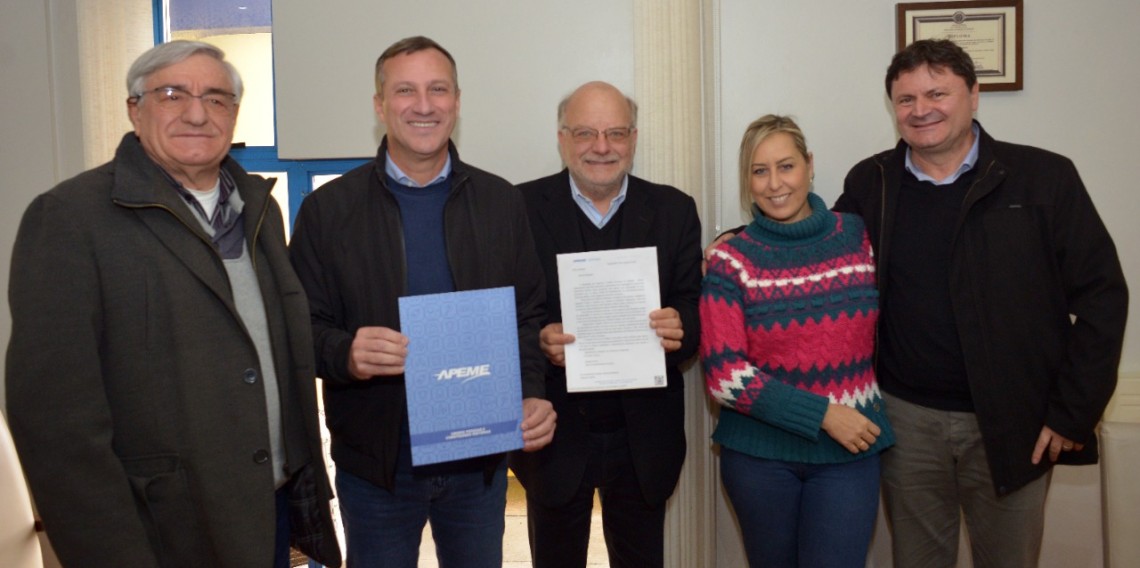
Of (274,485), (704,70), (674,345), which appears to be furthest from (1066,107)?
(274,485)

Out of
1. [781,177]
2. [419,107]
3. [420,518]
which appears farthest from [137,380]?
[781,177]

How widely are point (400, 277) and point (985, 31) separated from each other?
245cm

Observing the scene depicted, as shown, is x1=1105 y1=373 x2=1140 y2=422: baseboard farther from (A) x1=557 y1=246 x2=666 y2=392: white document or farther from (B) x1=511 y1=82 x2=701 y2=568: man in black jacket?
(A) x1=557 y1=246 x2=666 y2=392: white document

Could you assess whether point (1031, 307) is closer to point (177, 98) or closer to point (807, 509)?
point (807, 509)

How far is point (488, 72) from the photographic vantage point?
344 centimetres

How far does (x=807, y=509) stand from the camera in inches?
91.8

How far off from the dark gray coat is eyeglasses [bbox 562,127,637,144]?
1081 mm

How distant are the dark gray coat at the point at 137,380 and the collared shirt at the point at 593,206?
1073 millimetres

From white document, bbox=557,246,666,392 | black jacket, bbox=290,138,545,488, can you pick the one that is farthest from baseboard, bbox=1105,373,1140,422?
black jacket, bbox=290,138,545,488

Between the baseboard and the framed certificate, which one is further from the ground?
the framed certificate

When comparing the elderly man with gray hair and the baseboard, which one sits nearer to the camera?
the elderly man with gray hair

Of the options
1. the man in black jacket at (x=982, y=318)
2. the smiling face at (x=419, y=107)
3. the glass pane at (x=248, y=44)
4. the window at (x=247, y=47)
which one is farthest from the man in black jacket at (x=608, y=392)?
the glass pane at (x=248, y=44)

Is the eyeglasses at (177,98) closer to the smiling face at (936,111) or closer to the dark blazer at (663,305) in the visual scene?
the dark blazer at (663,305)

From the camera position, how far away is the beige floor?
4.25m
